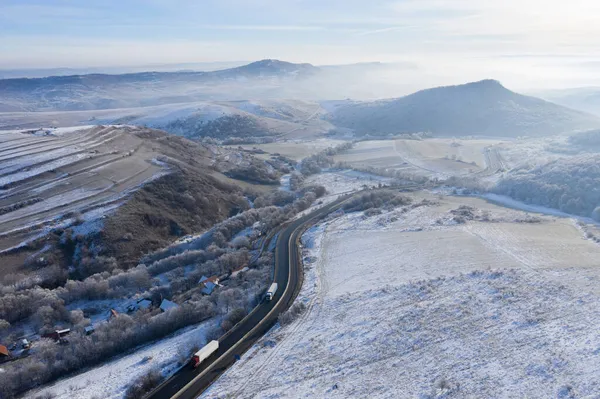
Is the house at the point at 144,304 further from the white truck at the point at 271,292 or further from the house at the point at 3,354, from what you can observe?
the white truck at the point at 271,292

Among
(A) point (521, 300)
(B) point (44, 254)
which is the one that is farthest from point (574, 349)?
(B) point (44, 254)

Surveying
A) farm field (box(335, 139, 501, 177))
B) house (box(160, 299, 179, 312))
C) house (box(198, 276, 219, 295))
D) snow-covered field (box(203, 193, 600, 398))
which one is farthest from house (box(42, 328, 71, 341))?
farm field (box(335, 139, 501, 177))

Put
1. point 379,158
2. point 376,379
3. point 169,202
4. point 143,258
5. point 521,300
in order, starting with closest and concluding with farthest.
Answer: point 376,379 → point 521,300 → point 143,258 → point 169,202 → point 379,158

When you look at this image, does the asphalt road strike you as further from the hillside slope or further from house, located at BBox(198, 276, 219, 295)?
the hillside slope

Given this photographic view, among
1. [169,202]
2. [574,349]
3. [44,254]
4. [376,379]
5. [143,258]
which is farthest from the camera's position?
[169,202]

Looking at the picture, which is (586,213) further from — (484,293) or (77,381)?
(77,381)

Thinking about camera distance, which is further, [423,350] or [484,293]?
[484,293]
